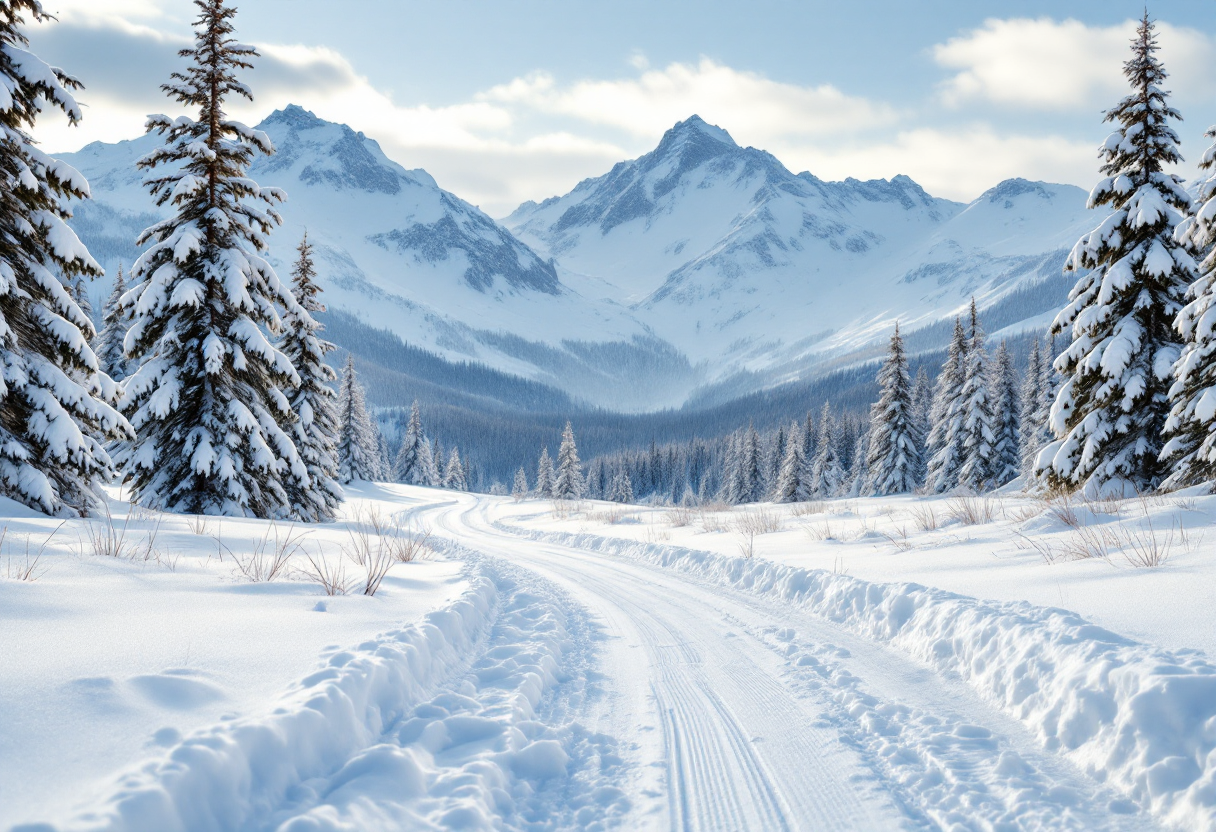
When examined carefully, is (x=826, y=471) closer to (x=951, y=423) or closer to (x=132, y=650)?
(x=951, y=423)

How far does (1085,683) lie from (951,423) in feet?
123

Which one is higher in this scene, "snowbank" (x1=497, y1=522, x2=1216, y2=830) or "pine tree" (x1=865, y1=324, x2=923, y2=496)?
"pine tree" (x1=865, y1=324, x2=923, y2=496)

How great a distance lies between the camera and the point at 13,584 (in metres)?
4.40

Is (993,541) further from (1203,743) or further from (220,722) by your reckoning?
(220,722)

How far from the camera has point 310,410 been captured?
22062mm

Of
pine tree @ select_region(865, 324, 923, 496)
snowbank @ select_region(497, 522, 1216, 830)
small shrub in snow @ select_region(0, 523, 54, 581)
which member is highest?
pine tree @ select_region(865, 324, 923, 496)

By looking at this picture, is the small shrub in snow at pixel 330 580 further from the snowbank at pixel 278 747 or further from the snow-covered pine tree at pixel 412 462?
the snow-covered pine tree at pixel 412 462

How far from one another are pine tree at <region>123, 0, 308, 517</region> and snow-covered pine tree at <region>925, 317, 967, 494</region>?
116 feet

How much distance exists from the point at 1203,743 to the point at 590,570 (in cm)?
962

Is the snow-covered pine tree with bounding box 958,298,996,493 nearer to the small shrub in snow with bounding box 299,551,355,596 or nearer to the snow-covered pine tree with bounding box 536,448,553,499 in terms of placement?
the small shrub in snow with bounding box 299,551,355,596

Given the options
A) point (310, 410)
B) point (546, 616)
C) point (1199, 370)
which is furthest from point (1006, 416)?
point (546, 616)

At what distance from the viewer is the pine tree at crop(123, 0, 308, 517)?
530 inches

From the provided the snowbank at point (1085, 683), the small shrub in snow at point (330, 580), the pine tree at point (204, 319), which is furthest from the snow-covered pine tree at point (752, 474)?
the small shrub in snow at point (330, 580)

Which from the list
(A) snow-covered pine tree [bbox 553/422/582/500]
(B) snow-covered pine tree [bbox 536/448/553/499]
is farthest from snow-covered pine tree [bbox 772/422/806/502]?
(B) snow-covered pine tree [bbox 536/448/553/499]
